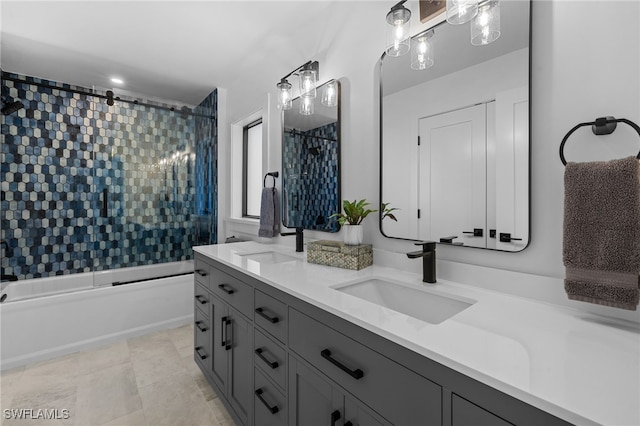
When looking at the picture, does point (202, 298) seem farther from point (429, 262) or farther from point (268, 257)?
point (429, 262)

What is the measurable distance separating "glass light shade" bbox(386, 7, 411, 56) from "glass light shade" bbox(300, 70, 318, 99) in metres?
0.64

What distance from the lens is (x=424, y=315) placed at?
120cm

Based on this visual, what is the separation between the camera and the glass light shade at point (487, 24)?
3.68 feet

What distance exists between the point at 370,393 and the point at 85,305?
9.32 feet

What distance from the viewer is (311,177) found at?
6.79ft

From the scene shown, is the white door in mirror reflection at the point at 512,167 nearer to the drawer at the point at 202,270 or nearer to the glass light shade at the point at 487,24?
the glass light shade at the point at 487,24

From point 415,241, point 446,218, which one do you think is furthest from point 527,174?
point 415,241

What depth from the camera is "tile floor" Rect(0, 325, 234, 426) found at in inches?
68.4

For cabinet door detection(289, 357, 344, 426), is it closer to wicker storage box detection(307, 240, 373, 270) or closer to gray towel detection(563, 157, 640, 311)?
wicker storage box detection(307, 240, 373, 270)

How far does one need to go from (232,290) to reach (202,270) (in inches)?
21.3

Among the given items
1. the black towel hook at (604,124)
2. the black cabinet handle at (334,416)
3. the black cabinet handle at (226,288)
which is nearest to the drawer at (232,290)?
the black cabinet handle at (226,288)

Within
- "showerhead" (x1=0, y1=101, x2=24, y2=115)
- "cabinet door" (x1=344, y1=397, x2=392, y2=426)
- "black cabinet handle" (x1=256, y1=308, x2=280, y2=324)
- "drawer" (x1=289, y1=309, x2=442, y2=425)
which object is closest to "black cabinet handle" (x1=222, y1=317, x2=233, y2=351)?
"black cabinet handle" (x1=256, y1=308, x2=280, y2=324)

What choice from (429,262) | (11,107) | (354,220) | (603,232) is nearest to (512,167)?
(603,232)

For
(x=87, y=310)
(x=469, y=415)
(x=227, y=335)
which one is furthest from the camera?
(x=87, y=310)
